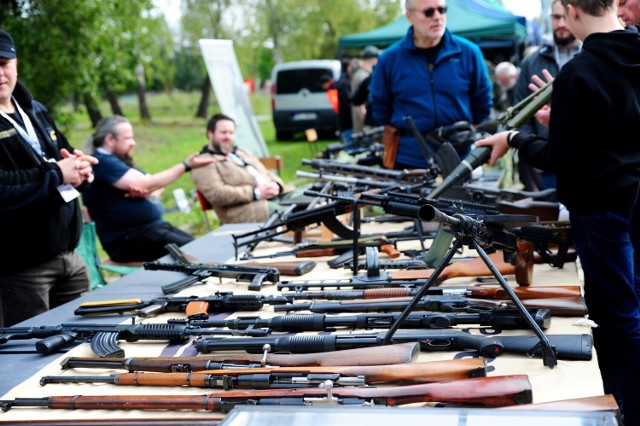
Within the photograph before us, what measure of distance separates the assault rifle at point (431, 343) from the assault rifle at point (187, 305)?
57 cm

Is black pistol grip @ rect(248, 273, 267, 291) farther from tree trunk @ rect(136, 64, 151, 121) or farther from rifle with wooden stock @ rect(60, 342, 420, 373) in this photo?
tree trunk @ rect(136, 64, 151, 121)

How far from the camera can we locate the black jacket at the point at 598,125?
10.3ft

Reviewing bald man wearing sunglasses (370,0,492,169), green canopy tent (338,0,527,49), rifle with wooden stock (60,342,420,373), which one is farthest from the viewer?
green canopy tent (338,0,527,49)

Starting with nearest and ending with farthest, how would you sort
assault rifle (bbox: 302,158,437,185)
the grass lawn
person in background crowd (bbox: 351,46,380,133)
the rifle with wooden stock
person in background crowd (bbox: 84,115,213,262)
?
the rifle with wooden stock → assault rifle (bbox: 302,158,437,185) → person in background crowd (bbox: 84,115,213,262) → the grass lawn → person in background crowd (bbox: 351,46,380,133)

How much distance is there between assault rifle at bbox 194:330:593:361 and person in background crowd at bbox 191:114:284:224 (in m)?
3.84

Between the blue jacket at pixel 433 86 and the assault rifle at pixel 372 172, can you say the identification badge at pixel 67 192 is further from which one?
the blue jacket at pixel 433 86

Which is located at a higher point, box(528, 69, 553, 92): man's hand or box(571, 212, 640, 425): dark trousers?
box(528, 69, 553, 92): man's hand

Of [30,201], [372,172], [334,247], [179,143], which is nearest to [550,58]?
[372,172]

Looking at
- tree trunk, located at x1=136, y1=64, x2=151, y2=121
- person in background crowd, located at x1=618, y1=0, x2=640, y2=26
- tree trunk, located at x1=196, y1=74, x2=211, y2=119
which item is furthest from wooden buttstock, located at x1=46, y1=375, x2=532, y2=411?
tree trunk, located at x1=196, y1=74, x2=211, y2=119

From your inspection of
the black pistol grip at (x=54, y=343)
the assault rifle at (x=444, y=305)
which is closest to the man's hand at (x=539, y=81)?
the assault rifle at (x=444, y=305)

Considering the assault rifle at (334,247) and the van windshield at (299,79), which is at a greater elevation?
the assault rifle at (334,247)

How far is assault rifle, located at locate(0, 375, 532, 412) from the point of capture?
7.21ft

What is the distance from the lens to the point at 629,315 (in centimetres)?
336

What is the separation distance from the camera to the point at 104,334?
3.21 metres
